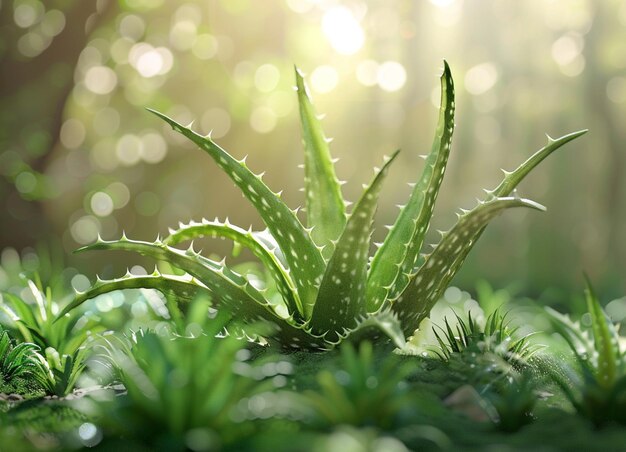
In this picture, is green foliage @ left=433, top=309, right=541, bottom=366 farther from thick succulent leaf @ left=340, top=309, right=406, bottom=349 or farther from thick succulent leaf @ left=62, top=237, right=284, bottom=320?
thick succulent leaf @ left=62, top=237, right=284, bottom=320

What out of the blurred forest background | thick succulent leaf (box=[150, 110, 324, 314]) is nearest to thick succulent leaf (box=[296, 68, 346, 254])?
thick succulent leaf (box=[150, 110, 324, 314])

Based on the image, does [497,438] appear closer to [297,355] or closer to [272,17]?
[297,355]

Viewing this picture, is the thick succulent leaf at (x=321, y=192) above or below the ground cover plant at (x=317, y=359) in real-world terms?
above

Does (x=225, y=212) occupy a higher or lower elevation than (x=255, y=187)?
lower

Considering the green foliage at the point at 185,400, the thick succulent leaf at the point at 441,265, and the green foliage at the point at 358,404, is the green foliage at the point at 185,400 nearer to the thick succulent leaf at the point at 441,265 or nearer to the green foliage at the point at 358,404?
the green foliage at the point at 358,404

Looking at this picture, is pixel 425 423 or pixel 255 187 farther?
pixel 255 187

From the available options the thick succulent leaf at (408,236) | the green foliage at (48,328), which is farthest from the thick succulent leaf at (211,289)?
the green foliage at (48,328)

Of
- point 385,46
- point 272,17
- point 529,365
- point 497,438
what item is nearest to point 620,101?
point 385,46
